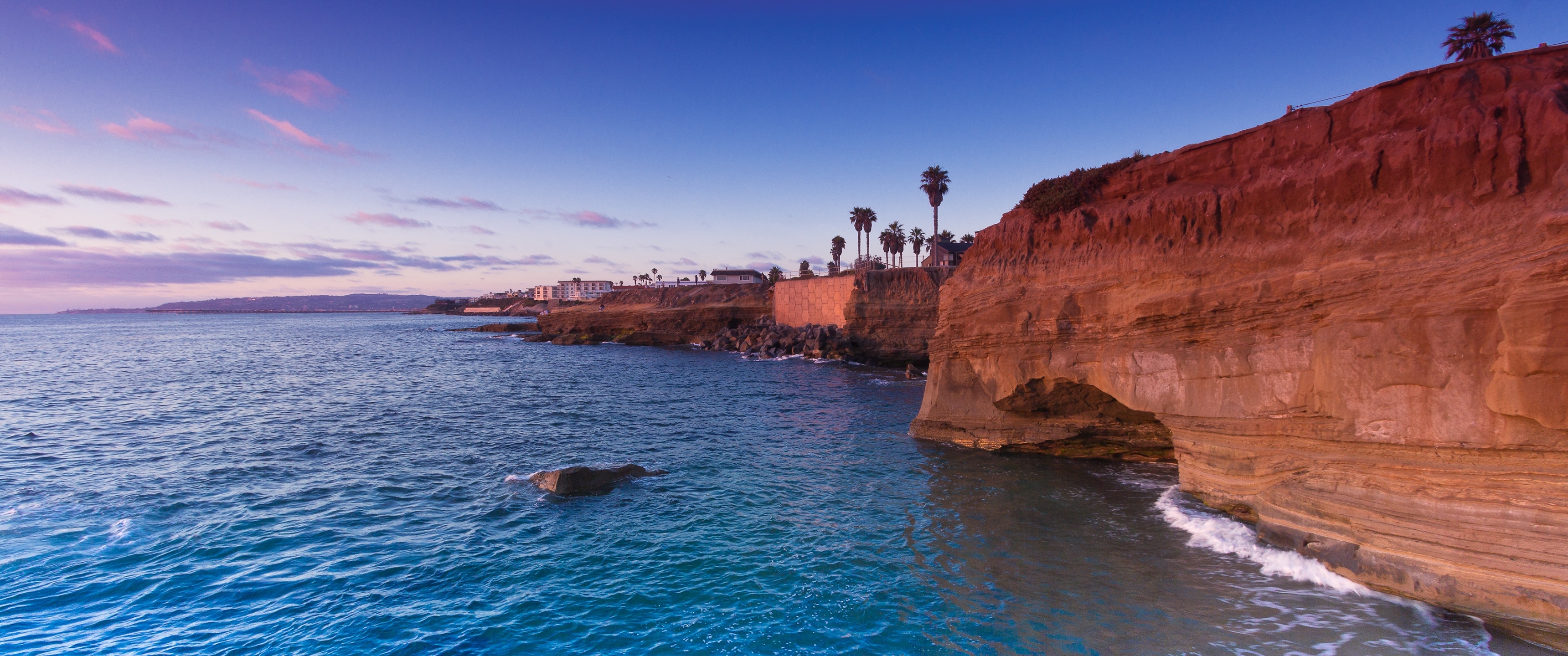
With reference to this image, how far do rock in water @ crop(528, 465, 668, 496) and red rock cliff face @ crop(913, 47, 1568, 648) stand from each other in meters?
12.2

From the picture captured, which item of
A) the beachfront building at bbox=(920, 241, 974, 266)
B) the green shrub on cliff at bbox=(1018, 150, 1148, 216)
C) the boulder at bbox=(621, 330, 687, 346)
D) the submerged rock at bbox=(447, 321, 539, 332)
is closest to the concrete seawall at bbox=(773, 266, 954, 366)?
the beachfront building at bbox=(920, 241, 974, 266)

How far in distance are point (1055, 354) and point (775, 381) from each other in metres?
24.6

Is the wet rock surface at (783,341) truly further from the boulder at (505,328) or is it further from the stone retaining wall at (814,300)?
the boulder at (505,328)

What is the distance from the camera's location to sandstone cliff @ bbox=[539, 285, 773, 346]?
260 feet

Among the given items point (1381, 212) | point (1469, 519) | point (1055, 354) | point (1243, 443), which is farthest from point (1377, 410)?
point (1055, 354)

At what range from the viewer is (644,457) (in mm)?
20094

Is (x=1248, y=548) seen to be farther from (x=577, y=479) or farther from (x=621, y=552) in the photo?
(x=577, y=479)

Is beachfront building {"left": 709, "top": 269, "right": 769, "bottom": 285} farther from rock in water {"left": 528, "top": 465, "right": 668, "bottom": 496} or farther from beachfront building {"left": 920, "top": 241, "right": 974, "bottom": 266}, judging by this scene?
rock in water {"left": 528, "top": 465, "right": 668, "bottom": 496}

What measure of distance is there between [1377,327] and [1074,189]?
8.87m

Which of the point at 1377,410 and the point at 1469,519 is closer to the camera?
the point at 1469,519

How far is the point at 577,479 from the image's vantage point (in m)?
16.1

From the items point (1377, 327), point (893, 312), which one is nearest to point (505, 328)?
point (893, 312)

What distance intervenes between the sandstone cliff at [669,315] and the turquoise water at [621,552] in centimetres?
5291

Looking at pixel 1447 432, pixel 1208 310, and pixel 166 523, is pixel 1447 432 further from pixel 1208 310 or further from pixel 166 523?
pixel 166 523
